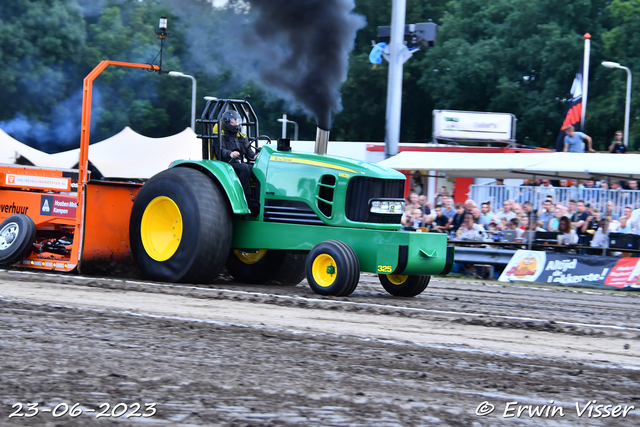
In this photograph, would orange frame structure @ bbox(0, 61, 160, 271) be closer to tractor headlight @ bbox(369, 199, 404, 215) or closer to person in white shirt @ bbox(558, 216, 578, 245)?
tractor headlight @ bbox(369, 199, 404, 215)

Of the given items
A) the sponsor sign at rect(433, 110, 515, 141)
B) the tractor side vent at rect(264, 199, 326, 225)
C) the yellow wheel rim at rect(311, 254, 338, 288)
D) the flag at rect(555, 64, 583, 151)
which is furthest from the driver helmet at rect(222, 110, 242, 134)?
the sponsor sign at rect(433, 110, 515, 141)

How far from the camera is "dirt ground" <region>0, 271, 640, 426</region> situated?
4520 millimetres

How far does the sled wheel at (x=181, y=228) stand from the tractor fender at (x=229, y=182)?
120 millimetres

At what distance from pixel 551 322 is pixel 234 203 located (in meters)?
3.72

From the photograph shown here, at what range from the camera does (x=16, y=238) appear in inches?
419

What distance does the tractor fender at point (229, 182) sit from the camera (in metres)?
9.96

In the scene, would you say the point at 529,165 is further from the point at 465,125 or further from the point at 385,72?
the point at 385,72

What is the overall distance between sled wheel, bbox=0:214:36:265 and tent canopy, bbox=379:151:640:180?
7.73 metres

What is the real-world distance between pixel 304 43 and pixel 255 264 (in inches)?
114

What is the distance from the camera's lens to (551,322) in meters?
8.16

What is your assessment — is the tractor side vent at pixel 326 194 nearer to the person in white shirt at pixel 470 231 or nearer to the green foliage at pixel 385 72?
the person in white shirt at pixel 470 231

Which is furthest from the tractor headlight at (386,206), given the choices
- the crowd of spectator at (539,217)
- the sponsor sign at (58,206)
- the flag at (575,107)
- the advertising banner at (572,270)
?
the flag at (575,107)

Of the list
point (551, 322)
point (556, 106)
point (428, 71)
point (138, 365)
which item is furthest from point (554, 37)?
point (138, 365)

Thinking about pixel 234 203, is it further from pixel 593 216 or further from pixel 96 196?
pixel 593 216
